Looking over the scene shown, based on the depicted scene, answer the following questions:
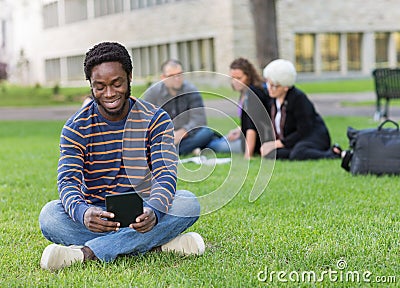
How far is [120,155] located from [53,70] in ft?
154

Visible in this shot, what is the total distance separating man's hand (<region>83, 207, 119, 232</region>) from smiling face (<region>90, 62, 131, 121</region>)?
64 centimetres

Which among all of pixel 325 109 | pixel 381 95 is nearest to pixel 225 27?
pixel 325 109

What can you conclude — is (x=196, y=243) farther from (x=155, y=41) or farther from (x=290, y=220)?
(x=155, y=41)

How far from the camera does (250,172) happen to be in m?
8.36

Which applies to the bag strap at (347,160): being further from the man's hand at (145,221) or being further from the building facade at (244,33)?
the building facade at (244,33)

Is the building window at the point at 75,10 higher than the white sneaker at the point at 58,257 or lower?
higher

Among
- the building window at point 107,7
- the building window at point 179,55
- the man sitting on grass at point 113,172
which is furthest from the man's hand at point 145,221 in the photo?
the building window at point 107,7

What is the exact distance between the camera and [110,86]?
14.6ft

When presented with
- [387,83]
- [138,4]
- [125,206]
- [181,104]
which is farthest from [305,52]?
[125,206]

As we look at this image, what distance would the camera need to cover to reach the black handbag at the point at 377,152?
760cm

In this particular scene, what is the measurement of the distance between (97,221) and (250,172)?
4.29 meters

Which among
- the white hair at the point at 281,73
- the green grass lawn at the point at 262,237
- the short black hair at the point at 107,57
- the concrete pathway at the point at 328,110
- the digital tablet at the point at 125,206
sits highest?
the short black hair at the point at 107,57

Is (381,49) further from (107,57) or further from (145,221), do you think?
(145,221)

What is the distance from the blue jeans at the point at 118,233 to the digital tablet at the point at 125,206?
0.34 meters
